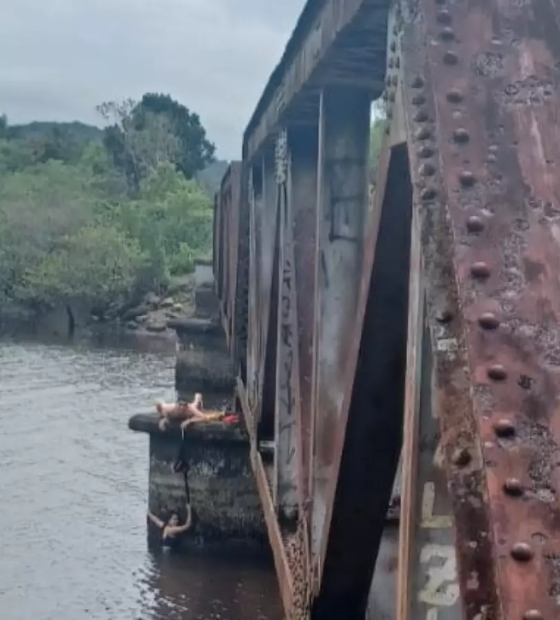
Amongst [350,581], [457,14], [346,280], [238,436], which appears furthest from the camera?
[238,436]

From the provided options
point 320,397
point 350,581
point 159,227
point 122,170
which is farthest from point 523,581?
point 122,170

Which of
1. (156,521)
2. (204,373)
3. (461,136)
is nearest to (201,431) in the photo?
(156,521)

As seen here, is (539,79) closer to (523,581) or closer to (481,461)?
(481,461)

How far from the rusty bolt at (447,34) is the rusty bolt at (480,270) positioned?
0.47 m

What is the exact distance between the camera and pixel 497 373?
5.63ft

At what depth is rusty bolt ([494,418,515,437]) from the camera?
5.46 feet

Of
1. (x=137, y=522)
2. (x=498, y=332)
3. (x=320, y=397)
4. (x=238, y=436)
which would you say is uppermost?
(x=498, y=332)

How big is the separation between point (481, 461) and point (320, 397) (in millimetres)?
2955

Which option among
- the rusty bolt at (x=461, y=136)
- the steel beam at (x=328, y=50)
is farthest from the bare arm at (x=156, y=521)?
the rusty bolt at (x=461, y=136)

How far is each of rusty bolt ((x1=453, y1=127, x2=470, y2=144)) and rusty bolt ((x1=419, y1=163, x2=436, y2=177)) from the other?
7 centimetres

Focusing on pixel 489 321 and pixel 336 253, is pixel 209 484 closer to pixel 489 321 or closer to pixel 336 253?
pixel 336 253

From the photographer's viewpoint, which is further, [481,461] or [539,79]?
[539,79]

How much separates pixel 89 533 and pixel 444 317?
1445 cm

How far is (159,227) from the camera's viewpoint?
61375mm
